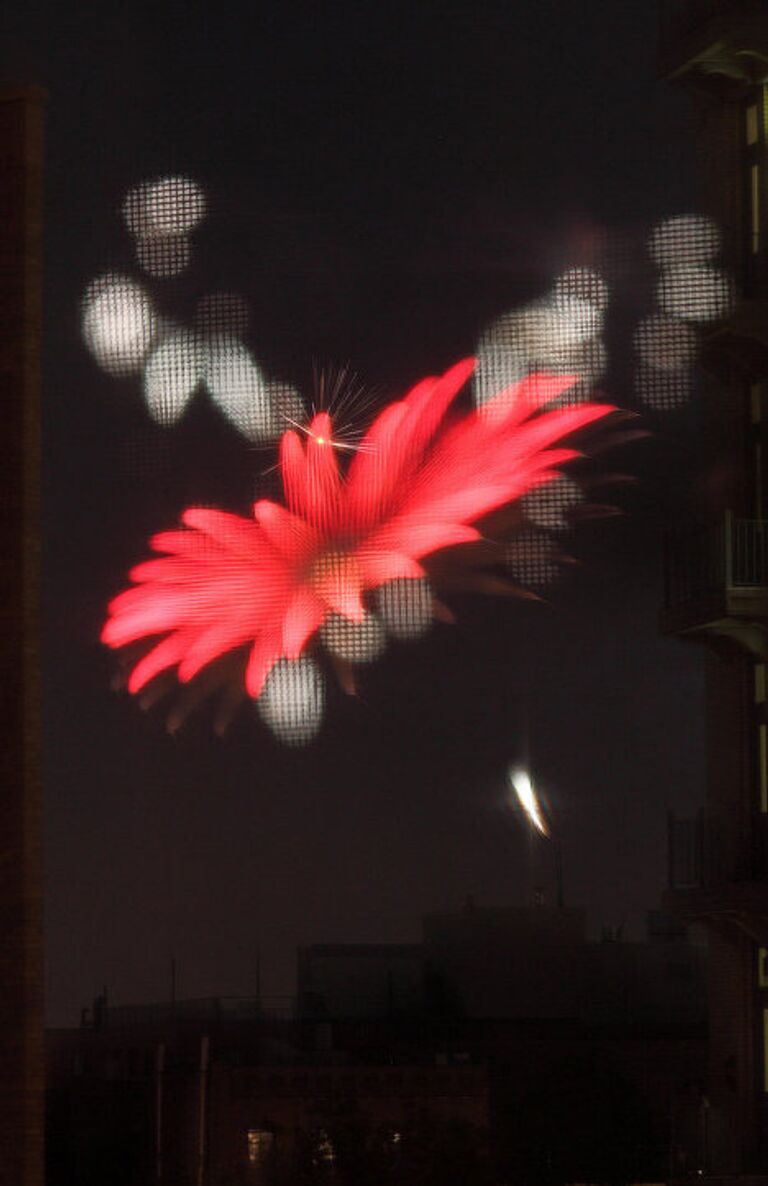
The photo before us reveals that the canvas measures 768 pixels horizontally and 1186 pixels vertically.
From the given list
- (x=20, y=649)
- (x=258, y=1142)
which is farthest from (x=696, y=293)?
(x=258, y=1142)

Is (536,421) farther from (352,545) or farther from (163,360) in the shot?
(163,360)

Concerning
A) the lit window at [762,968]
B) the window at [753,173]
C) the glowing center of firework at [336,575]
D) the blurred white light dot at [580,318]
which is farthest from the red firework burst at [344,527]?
the lit window at [762,968]

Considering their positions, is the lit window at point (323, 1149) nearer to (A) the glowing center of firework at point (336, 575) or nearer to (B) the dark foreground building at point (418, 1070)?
(B) the dark foreground building at point (418, 1070)

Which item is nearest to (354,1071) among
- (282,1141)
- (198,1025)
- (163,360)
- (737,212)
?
(282,1141)

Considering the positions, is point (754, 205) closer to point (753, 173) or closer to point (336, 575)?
point (753, 173)

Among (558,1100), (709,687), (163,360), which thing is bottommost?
(558,1100)

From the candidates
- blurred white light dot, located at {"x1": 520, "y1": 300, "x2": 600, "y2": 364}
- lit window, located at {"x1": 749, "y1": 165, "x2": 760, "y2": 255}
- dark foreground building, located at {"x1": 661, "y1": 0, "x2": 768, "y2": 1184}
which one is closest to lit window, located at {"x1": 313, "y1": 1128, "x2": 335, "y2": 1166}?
dark foreground building, located at {"x1": 661, "y1": 0, "x2": 768, "y2": 1184}
